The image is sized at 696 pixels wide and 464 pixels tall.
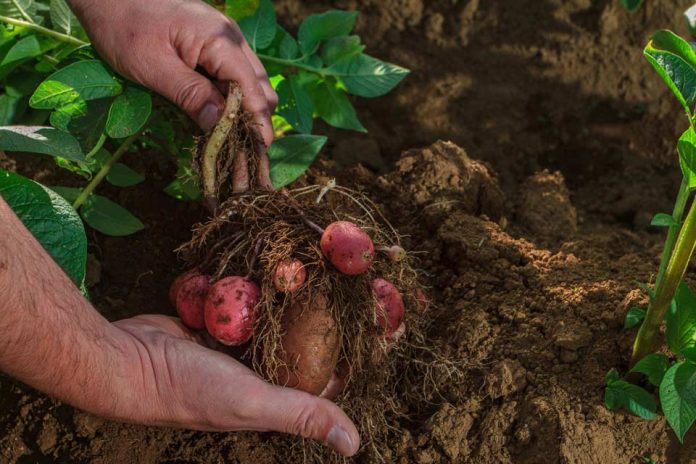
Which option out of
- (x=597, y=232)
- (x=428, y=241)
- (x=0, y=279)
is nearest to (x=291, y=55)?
(x=428, y=241)

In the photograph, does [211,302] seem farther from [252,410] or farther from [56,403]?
[56,403]

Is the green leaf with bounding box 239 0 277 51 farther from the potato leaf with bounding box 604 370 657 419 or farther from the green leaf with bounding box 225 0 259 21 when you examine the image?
the potato leaf with bounding box 604 370 657 419

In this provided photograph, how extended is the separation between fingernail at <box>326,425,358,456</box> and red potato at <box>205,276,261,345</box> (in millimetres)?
273

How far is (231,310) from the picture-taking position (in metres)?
1.54

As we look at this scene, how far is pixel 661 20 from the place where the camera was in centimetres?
273

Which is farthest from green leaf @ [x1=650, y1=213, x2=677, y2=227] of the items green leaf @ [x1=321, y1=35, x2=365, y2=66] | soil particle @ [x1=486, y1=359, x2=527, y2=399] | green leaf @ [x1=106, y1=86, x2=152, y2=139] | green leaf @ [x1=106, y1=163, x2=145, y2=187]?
green leaf @ [x1=106, y1=163, x2=145, y2=187]

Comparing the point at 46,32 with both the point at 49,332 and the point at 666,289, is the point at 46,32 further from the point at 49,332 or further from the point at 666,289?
the point at 666,289

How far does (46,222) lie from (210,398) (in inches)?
18.4

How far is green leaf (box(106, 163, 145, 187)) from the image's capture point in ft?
6.40

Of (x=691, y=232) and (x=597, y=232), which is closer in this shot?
(x=691, y=232)

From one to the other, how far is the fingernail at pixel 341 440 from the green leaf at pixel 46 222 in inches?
22.6

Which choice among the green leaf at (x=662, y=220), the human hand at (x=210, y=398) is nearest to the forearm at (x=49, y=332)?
the human hand at (x=210, y=398)

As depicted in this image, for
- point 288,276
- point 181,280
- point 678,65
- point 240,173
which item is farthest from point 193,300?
point 678,65

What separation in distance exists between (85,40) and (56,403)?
931mm
